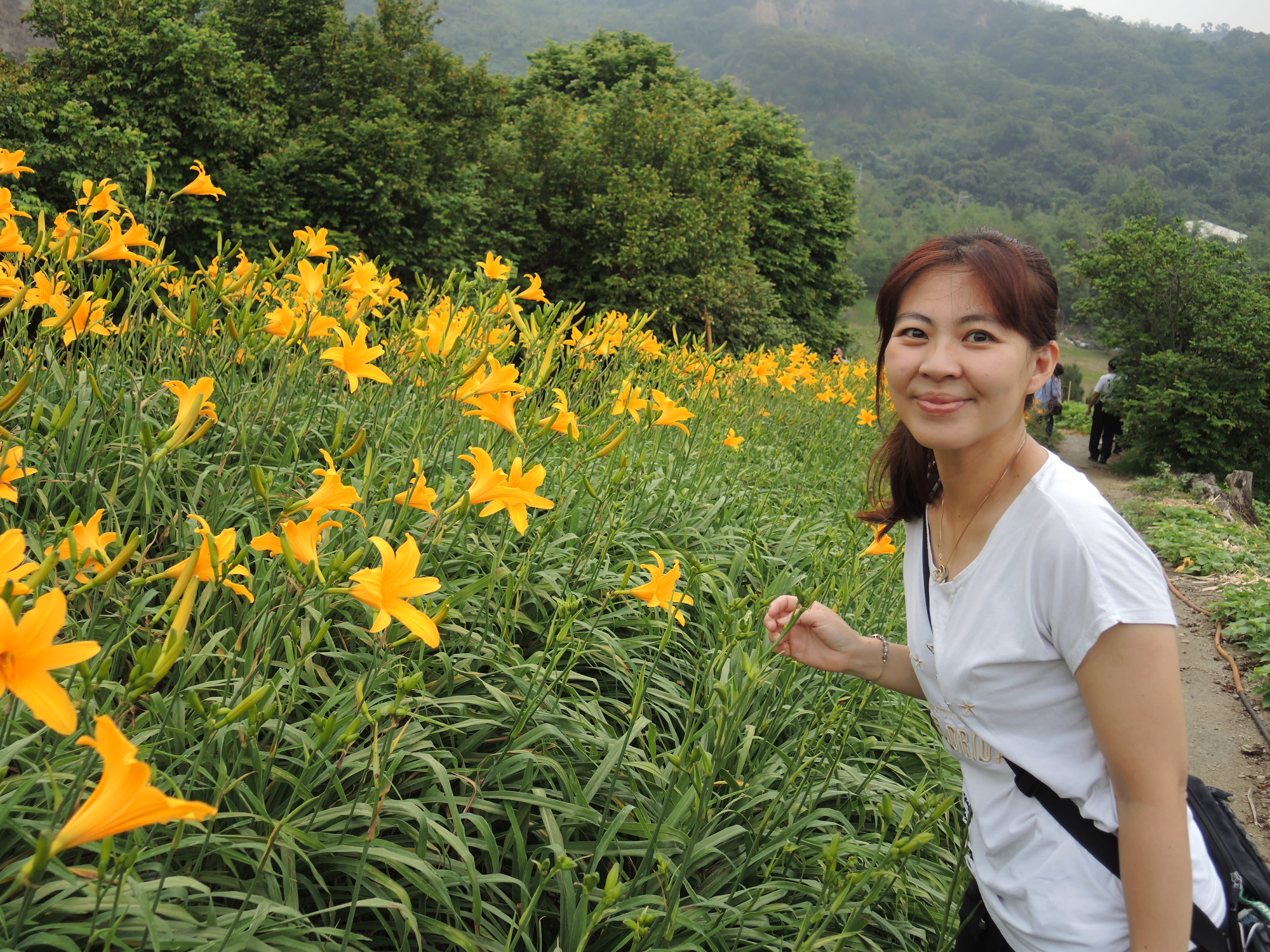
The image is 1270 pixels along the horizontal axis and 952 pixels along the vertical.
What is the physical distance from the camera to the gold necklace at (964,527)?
4.42ft

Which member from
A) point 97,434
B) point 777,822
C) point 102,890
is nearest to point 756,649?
point 777,822

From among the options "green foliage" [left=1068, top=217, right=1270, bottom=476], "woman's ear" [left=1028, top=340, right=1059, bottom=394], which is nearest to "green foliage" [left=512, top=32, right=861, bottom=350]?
"green foliage" [left=1068, top=217, right=1270, bottom=476]

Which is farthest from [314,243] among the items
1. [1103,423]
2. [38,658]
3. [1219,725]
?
[1103,423]

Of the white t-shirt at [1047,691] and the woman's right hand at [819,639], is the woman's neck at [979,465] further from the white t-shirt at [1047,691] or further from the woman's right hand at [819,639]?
the woman's right hand at [819,639]

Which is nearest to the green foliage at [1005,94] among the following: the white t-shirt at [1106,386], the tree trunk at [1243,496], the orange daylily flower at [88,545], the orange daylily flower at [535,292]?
the white t-shirt at [1106,386]

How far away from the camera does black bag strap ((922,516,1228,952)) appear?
1159 mm

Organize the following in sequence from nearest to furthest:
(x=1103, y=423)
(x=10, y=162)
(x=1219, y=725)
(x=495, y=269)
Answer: (x=10, y=162), (x=495, y=269), (x=1219, y=725), (x=1103, y=423)

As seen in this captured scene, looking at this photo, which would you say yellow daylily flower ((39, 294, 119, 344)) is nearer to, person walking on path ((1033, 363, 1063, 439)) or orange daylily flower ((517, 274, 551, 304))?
orange daylily flower ((517, 274, 551, 304))

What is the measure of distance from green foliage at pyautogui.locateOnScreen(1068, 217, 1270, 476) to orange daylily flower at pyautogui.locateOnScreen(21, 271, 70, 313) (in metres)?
12.8

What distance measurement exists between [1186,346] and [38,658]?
48.6ft

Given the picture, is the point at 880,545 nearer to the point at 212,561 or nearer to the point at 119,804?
the point at 212,561

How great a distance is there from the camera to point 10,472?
1117mm

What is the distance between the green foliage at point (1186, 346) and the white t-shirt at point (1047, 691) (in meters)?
12.2

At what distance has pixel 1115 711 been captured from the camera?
1091 millimetres
